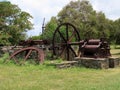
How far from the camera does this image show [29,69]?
13781 millimetres

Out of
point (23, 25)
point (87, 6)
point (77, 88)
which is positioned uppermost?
point (87, 6)

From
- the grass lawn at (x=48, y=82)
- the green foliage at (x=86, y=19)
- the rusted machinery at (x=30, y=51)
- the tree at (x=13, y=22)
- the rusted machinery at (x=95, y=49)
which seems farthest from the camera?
the green foliage at (x=86, y=19)

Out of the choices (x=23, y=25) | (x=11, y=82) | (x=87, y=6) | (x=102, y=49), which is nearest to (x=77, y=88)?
(x=11, y=82)

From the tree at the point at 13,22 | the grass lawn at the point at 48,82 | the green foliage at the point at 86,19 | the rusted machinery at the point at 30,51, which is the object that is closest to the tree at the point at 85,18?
the green foliage at the point at 86,19

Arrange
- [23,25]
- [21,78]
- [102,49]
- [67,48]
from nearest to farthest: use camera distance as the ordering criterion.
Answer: [21,78], [102,49], [67,48], [23,25]

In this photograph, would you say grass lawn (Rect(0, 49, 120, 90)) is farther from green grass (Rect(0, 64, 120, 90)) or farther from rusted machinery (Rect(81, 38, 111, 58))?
rusted machinery (Rect(81, 38, 111, 58))

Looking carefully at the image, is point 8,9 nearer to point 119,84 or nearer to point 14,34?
point 14,34

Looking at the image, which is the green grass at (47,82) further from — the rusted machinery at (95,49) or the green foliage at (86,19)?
the green foliage at (86,19)

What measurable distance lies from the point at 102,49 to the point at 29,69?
446cm

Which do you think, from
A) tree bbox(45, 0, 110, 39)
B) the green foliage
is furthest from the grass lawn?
tree bbox(45, 0, 110, 39)

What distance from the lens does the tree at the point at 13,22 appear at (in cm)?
3275

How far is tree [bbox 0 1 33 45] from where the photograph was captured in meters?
32.8

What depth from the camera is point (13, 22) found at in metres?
34.1

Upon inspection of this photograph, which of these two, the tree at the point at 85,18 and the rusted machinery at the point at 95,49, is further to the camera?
the tree at the point at 85,18
